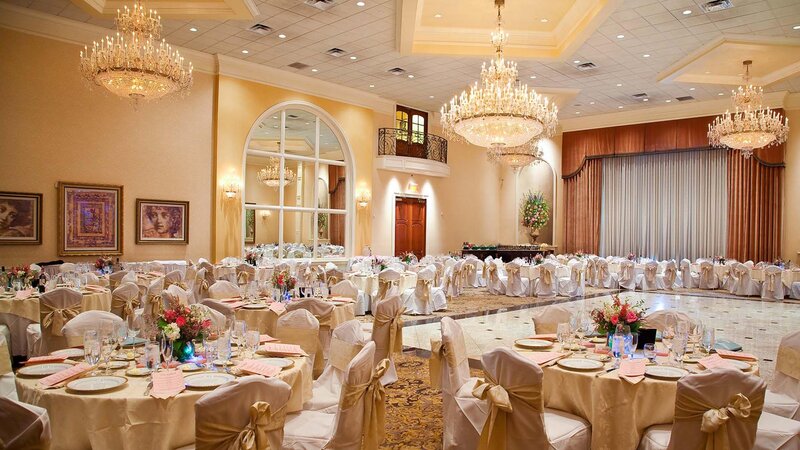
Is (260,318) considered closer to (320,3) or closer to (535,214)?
(320,3)

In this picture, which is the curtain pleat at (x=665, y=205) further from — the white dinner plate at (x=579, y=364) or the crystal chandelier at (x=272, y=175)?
the white dinner plate at (x=579, y=364)

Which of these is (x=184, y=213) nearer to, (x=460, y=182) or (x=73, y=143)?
(x=73, y=143)

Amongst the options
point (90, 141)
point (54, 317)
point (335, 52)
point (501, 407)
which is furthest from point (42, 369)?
point (335, 52)

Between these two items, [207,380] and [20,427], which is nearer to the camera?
[20,427]

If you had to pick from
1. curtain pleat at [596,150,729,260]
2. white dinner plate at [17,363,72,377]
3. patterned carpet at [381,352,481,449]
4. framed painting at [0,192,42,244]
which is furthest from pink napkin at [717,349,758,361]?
curtain pleat at [596,150,729,260]

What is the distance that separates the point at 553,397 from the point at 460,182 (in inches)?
577

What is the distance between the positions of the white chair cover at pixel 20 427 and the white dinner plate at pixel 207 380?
2.47 ft

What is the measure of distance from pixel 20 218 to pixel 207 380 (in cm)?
831

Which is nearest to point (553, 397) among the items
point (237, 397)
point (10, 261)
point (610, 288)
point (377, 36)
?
point (237, 397)

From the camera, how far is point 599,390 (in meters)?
2.95

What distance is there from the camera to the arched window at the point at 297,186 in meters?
12.7

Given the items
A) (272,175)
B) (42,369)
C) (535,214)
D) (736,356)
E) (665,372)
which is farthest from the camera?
(535,214)

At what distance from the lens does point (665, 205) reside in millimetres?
16266

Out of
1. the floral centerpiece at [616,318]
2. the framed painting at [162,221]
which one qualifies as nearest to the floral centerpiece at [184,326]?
the floral centerpiece at [616,318]
